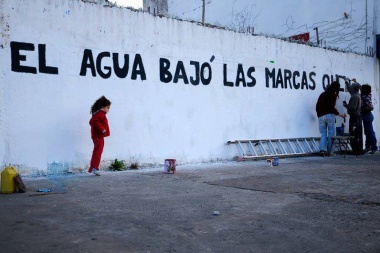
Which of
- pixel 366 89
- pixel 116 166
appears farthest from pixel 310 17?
pixel 116 166

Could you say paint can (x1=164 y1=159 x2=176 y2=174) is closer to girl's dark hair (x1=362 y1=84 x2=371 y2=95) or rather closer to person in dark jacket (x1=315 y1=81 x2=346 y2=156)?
person in dark jacket (x1=315 y1=81 x2=346 y2=156)

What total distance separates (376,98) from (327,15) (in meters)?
3.55

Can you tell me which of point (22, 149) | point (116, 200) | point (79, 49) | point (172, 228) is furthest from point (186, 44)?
point (172, 228)

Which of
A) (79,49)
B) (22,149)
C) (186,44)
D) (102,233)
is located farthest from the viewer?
(186,44)

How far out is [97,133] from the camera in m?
6.79

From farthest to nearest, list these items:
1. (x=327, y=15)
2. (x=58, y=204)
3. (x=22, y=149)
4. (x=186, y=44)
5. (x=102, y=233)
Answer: (x=327, y=15) → (x=186, y=44) → (x=22, y=149) → (x=58, y=204) → (x=102, y=233)

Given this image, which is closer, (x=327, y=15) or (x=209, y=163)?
(x=209, y=163)

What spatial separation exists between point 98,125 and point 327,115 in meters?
6.79

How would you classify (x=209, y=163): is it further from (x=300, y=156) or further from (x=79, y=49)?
(x=79, y=49)

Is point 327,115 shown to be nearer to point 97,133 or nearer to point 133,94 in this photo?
point 133,94

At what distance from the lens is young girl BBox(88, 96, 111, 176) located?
266 inches

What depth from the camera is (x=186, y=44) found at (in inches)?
343

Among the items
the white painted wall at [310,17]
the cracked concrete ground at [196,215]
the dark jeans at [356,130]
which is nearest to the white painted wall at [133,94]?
the cracked concrete ground at [196,215]

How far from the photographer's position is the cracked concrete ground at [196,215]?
2.85 metres
